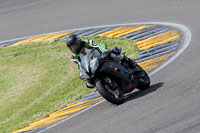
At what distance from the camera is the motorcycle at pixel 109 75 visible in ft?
30.9

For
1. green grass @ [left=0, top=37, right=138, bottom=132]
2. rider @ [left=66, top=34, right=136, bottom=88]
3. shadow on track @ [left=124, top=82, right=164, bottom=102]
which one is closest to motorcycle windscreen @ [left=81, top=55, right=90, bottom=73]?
rider @ [left=66, top=34, right=136, bottom=88]

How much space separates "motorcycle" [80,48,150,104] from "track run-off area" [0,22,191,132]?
0.99m

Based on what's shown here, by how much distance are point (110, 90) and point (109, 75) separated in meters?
0.34

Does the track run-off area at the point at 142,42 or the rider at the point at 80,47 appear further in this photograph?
the track run-off area at the point at 142,42

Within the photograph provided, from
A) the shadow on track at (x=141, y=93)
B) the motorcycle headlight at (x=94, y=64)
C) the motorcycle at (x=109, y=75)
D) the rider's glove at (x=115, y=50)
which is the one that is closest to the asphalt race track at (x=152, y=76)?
the shadow on track at (x=141, y=93)

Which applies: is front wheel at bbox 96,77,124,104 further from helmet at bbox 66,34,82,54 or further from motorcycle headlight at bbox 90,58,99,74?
helmet at bbox 66,34,82,54

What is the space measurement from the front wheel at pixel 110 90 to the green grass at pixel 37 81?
2080 mm

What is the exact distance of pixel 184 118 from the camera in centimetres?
786

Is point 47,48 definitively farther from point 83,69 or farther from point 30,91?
point 83,69

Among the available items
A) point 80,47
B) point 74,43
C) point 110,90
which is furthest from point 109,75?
point 74,43

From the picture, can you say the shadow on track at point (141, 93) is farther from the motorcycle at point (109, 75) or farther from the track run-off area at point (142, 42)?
the track run-off area at point (142, 42)

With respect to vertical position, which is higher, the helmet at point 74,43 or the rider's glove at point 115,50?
the helmet at point 74,43

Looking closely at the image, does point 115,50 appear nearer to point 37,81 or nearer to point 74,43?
point 74,43

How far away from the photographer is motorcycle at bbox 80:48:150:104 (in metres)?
9.42
